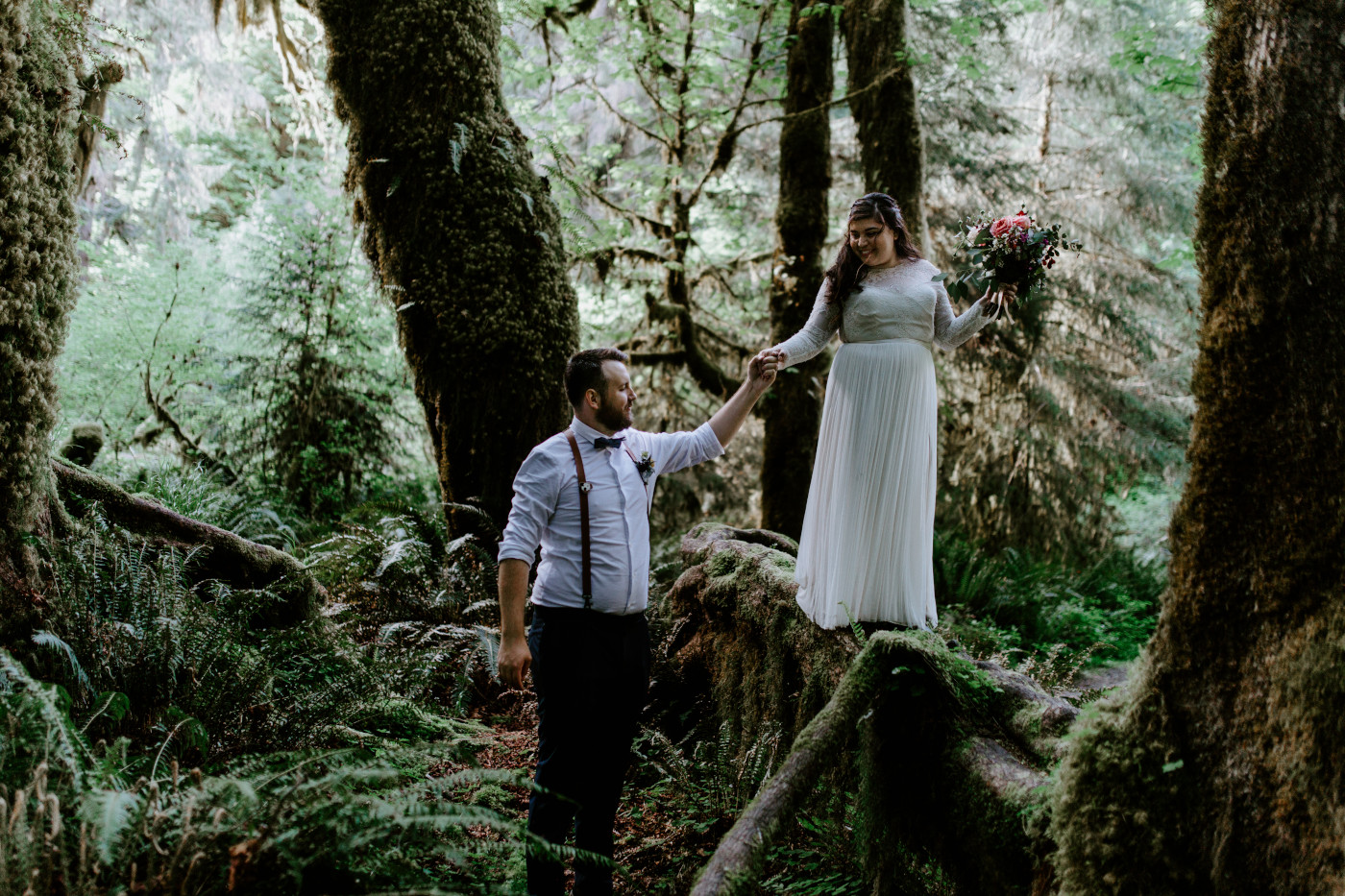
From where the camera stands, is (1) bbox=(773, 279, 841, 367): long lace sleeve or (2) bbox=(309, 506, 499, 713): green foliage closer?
(1) bbox=(773, 279, 841, 367): long lace sleeve

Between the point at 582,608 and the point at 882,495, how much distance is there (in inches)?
64.8

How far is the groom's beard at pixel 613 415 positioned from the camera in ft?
11.8

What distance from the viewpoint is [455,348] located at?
19.7 ft

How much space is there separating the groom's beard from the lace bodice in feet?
3.27

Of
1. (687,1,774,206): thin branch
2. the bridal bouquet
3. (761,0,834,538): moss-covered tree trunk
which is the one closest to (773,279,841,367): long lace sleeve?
the bridal bouquet

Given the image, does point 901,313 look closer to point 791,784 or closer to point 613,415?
point 613,415

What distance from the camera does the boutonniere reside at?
3.75 m

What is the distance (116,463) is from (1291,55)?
1159 cm

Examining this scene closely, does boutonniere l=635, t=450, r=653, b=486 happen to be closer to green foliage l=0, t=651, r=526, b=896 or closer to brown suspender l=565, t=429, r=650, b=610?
brown suspender l=565, t=429, r=650, b=610

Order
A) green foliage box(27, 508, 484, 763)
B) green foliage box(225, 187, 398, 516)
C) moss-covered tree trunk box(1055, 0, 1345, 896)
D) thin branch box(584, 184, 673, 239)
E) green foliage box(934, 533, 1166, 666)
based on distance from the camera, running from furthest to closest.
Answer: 1. green foliage box(225, 187, 398, 516)
2. thin branch box(584, 184, 673, 239)
3. green foliage box(934, 533, 1166, 666)
4. green foliage box(27, 508, 484, 763)
5. moss-covered tree trunk box(1055, 0, 1345, 896)

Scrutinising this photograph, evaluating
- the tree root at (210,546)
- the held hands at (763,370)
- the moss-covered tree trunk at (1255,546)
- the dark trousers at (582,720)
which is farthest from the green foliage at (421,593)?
the moss-covered tree trunk at (1255,546)

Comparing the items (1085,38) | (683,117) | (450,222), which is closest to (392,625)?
(450,222)

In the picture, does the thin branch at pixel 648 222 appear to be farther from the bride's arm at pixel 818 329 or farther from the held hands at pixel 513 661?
the held hands at pixel 513 661

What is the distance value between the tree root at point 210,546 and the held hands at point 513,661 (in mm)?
2780
